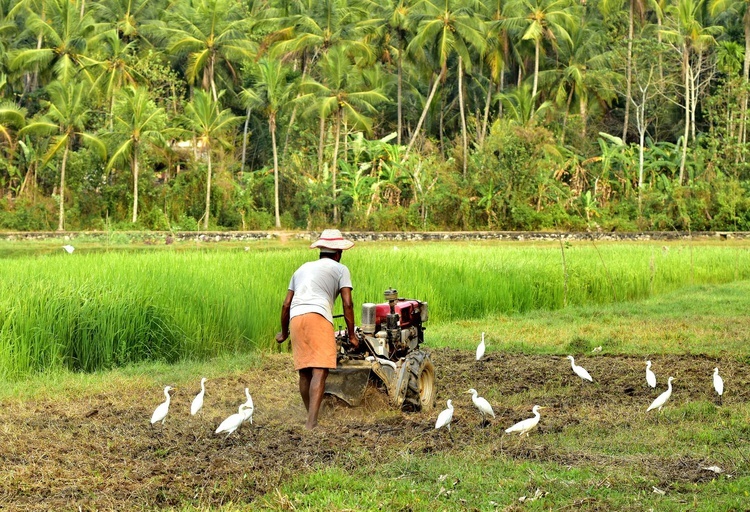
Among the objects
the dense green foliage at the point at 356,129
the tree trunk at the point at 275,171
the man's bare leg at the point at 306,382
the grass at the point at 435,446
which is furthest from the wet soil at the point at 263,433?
the tree trunk at the point at 275,171

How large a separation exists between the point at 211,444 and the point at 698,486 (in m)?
2.79

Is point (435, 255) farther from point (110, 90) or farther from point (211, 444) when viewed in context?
point (110, 90)

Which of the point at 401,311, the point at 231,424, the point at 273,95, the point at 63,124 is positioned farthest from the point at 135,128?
the point at 231,424

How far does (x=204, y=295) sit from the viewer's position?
1073 centimetres

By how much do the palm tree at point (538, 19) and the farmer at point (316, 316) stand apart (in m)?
30.4

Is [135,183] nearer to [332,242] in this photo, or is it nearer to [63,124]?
[63,124]

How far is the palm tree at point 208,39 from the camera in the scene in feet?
121

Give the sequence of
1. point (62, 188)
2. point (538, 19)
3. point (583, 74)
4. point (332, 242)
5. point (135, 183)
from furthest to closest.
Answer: point (583, 74)
point (538, 19)
point (135, 183)
point (62, 188)
point (332, 242)

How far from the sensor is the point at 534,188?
3356 centimetres

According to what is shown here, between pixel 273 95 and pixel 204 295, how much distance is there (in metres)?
23.8

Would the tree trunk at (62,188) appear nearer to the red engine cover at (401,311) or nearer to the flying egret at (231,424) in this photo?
the red engine cover at (401,311)

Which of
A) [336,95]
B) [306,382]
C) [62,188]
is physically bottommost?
[306,382]

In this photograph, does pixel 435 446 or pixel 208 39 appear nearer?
pixel 435 446

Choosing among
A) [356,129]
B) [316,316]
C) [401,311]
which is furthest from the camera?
[356,129]
